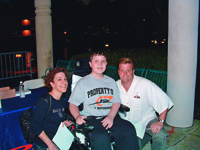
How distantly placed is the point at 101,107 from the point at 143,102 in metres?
0.63

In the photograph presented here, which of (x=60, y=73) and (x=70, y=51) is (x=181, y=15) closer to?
(x=60, y=73)

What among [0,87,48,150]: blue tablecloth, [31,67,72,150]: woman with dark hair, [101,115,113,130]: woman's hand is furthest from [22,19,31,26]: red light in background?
[101,115,113,130]: woman's hand

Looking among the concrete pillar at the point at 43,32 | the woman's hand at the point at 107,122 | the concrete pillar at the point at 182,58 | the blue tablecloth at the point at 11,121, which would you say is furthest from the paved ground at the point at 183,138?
the concrete pillar at the point at 43,32

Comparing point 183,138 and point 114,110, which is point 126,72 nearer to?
point 114,110

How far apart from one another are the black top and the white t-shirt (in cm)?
99

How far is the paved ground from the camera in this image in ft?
11.2

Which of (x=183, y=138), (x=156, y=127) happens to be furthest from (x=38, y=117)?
(x=183, y=138)

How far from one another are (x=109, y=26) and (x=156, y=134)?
1427cm

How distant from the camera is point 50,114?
247cm

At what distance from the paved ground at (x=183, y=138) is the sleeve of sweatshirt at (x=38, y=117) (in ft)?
6.41

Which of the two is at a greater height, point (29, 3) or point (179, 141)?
point (29, 3)

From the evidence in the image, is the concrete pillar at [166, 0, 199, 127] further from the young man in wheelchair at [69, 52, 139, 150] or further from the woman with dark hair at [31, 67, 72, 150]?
the woman with dark hair at [31, 67, 72, 150]

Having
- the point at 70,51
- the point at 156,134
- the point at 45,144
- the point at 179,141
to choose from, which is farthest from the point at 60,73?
the point at 70,51

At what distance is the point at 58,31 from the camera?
55.0 feet
